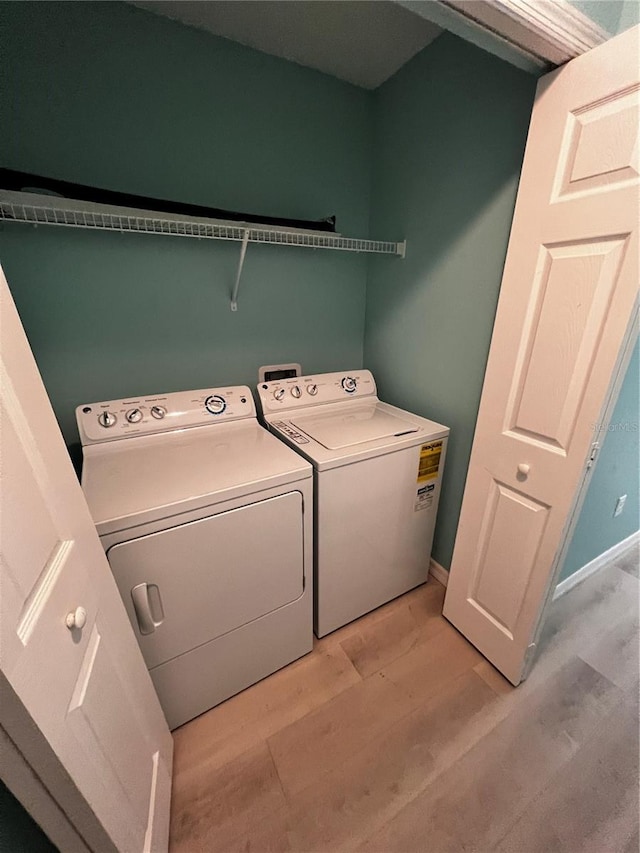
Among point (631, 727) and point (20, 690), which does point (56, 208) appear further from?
point (631, 727)

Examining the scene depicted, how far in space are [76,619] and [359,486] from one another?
3.18 ft

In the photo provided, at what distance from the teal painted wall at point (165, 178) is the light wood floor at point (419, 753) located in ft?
4.76

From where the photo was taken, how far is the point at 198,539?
105 cm

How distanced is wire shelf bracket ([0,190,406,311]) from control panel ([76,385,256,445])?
1.65ft

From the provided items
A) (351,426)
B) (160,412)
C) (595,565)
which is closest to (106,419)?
(160,412)

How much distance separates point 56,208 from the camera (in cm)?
106

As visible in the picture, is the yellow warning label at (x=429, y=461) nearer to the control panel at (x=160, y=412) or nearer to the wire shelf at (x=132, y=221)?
the control panel at (x=160, y=412)

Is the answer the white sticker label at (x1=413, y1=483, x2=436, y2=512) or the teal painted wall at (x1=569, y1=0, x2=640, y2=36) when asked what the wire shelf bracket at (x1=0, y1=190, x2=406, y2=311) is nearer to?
the teal painted wall at (x1=569, y1=0, x2=640, y2=36)

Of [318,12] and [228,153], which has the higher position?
[318,12]

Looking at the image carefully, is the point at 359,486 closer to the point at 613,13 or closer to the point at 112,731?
the point at 112,731

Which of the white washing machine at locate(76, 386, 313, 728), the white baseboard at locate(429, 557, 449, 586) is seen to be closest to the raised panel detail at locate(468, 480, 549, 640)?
the white baseboard at locate(429, 557, 449, 586)

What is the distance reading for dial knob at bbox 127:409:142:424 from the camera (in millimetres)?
1408

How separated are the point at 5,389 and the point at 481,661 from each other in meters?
1.93

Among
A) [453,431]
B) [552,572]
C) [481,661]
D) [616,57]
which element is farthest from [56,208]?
[481,661]
